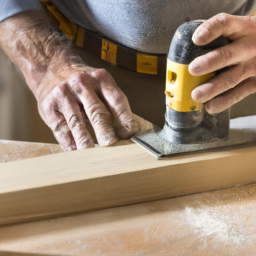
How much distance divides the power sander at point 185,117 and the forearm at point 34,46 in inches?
24.2

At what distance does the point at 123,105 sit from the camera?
1266 millimetres

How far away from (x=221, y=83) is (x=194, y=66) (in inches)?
5.4

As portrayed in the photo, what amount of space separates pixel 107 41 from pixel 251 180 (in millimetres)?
982

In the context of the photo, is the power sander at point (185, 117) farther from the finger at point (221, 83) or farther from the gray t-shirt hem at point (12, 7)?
the gray t-shirt hem at point (12, 7)

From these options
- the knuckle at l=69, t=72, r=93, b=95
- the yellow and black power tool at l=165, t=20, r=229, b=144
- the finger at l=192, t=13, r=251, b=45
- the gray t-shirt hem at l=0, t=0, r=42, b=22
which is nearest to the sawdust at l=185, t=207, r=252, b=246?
the yellow and black power tool at l=165, t=20, r=229, b=144

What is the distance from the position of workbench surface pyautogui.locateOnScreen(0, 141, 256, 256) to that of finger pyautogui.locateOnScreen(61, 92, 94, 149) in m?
0.29

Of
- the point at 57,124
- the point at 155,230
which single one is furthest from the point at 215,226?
the point at 57,124

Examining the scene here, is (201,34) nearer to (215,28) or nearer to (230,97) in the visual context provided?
(215,28)

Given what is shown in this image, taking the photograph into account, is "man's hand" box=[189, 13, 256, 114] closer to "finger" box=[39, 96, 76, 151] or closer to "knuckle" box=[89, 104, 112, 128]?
"knuckle" box=[89, 104, 112, 128]

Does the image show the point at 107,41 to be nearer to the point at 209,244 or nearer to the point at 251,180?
the point at 251,180

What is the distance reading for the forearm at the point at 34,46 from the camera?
1.55 meters

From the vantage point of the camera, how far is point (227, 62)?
99cm

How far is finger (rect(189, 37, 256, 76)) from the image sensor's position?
0.94 meters

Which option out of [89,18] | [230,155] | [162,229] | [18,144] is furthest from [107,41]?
[162,229]
